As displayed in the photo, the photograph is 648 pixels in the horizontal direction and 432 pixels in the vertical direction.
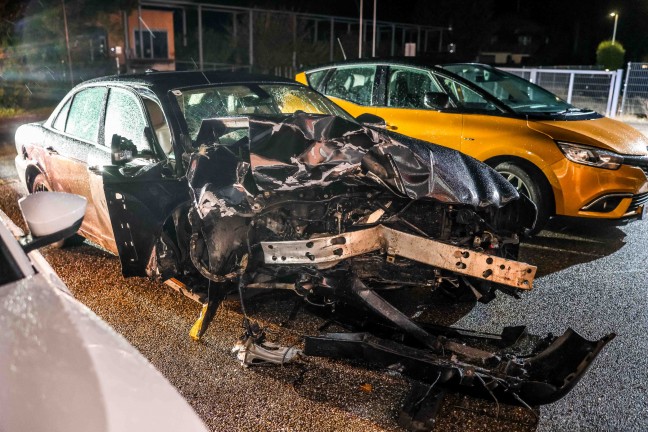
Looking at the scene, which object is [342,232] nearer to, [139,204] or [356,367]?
[356,367]

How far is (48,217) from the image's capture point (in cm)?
208

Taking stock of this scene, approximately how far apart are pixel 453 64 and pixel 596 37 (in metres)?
50.7

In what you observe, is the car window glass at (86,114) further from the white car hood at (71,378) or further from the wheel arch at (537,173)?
the wheel arch at (537,173)

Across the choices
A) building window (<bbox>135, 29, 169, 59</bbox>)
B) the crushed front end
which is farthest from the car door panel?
building window (<bbox>135, 29, 169, 59</bbox>)

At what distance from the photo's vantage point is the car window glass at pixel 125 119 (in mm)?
4332

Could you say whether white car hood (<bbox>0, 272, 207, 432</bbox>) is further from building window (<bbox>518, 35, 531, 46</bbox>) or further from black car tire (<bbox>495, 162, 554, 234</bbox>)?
building window (<bbox>518, 35, 531, 46</bbox>)

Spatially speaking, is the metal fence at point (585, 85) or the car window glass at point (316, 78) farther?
the metal fence at point (585, 85)

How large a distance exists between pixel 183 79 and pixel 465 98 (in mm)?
3267

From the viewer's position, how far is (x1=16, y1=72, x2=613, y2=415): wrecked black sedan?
3.07m

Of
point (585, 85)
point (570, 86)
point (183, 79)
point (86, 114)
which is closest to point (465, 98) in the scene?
point (183, 79)

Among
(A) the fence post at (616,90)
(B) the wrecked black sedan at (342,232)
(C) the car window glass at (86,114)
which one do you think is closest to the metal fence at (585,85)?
(A) the fence post at (616,90)

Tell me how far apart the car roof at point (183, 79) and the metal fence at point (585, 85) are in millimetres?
10677

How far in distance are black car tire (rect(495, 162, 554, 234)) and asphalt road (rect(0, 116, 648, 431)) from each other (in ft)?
1.14

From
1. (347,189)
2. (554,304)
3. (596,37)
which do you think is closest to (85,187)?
(347,189)
